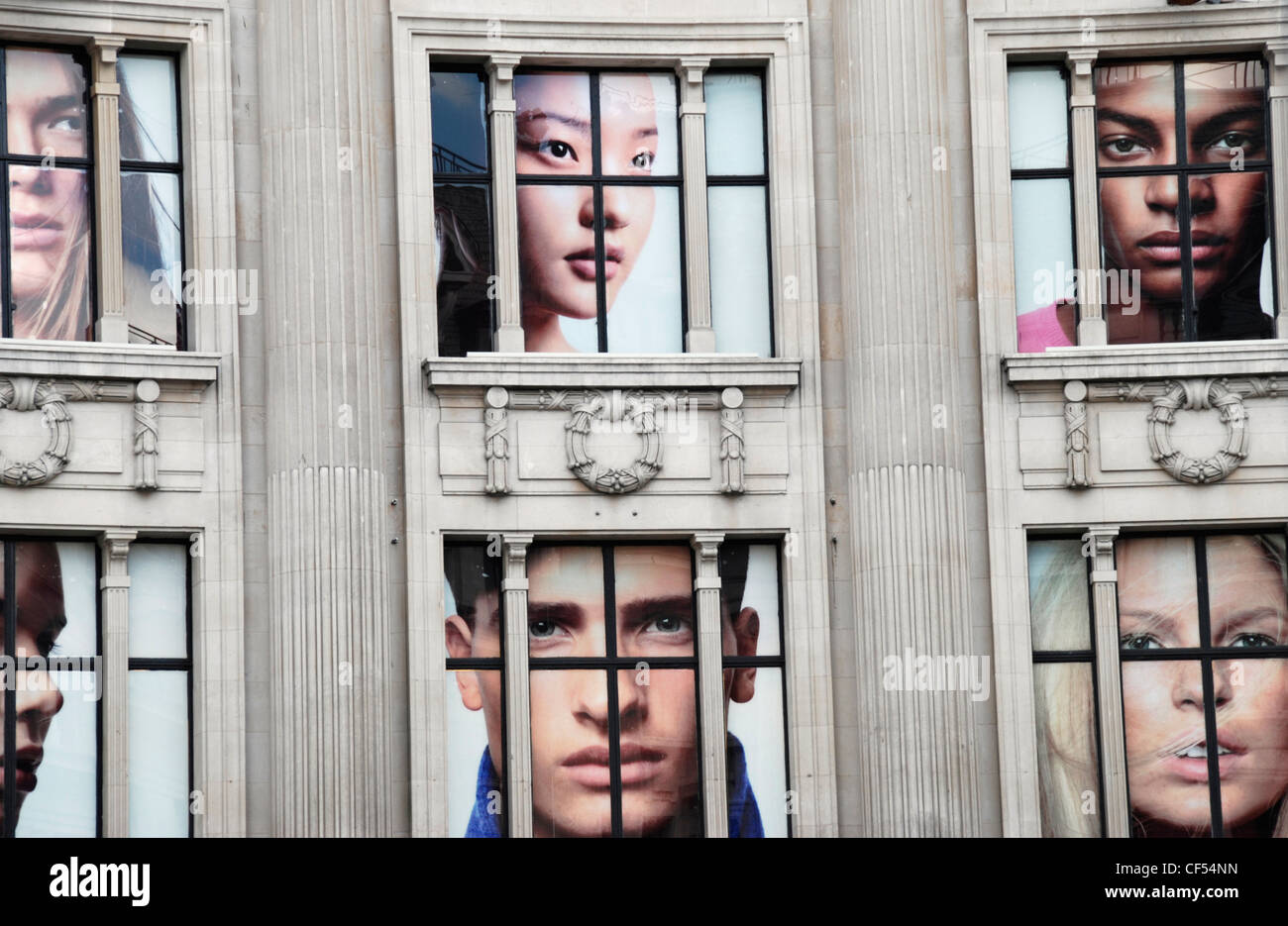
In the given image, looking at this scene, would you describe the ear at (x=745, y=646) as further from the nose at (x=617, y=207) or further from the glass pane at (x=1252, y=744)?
the glass pane at (x=1252, y=744)

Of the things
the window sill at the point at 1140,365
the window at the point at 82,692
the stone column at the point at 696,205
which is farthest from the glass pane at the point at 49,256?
the window sill at the point at 1140,365

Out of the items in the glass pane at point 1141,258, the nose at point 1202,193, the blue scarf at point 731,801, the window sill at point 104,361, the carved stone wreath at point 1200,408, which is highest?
the nose at point 1202,193

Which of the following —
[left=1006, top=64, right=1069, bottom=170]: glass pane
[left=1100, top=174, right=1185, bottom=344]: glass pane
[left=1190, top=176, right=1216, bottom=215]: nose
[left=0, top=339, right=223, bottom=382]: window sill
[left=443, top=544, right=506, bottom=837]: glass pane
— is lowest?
[left=443, top=544, right=506, bottom=837]: glass pane

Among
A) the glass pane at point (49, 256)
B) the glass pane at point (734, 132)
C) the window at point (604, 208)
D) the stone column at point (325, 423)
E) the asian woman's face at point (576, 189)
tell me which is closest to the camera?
the stone column at point (325, 423)

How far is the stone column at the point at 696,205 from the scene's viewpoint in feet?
113

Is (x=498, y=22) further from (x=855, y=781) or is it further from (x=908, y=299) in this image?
(x=855, y=781)

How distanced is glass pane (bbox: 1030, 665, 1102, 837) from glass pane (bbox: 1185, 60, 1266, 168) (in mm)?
6688

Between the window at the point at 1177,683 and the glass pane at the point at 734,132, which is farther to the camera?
the glass pane at the point at 734,132

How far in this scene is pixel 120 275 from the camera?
3347cm

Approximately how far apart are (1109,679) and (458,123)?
10364 mm

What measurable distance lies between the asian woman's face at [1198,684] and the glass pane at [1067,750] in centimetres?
46

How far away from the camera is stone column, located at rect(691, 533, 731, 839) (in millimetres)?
33250

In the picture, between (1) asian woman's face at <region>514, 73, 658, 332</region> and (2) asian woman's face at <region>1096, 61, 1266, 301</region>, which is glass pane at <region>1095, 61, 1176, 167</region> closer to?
(2) asian woman's face at <region>1096, 61, 1266, 301</region>

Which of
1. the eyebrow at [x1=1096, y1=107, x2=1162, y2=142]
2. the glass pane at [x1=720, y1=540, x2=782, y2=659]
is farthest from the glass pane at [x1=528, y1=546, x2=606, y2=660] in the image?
the eyebrow at [x1=1096, y1=107, x2=1162, y2=142]
